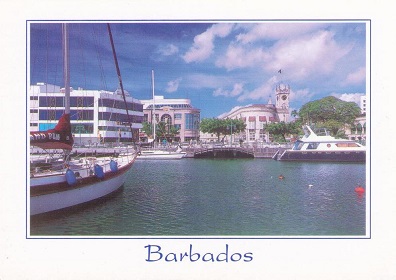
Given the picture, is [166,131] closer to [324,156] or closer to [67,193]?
[324,156]

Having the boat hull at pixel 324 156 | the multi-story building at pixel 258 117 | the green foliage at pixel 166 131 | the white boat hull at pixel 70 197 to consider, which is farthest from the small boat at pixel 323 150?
the white boat hull at pixel 70 197

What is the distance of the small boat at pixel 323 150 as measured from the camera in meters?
16.8

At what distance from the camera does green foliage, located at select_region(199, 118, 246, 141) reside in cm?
2848

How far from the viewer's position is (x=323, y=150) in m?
18.0

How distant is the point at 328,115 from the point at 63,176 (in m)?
12.3

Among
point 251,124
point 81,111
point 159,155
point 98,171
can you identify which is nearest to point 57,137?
point 98,171

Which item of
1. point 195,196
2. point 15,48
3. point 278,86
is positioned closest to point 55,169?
point 15,48

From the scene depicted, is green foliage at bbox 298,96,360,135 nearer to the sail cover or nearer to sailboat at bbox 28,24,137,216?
sailboat at bbox 28,24,137,216

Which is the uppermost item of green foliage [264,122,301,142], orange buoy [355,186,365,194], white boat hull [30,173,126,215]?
green foliage [264,122,301,142]

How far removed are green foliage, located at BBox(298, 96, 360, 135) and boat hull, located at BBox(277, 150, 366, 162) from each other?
1162mm

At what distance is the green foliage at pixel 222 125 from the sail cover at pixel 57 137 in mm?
21770

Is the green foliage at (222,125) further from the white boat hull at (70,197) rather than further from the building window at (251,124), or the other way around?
the white boat hull at (70,197)

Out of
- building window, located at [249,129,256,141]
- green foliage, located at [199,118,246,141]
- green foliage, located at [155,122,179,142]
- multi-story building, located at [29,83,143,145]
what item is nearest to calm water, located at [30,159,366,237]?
multi-story building, located at [29,83,143,145]
